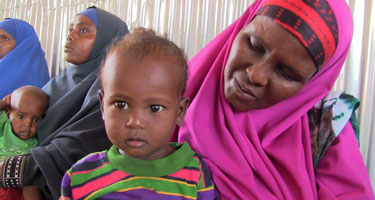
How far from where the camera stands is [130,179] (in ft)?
3.28

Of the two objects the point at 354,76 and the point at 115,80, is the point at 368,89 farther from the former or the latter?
the point at 115,80

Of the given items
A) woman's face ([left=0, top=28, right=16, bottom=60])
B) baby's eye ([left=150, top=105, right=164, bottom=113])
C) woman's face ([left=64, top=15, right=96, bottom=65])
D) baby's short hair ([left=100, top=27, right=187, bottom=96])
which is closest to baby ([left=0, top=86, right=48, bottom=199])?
woman's face ([left=64, top=15, right=96, bottom=65])

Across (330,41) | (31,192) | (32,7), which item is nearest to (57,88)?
(31,192)

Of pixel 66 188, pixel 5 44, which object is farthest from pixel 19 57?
pixel 66 188

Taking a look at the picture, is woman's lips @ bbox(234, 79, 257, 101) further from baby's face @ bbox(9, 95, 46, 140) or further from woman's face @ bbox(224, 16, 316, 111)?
baby's face @ bbox(9, 95, 46, 140)

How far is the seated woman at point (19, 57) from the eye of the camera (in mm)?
2822

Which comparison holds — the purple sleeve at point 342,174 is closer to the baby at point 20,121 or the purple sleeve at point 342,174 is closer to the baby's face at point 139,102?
the baby's face at point 139,102

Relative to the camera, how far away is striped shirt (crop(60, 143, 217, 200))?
99 cm

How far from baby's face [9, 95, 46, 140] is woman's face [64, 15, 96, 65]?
1.27ft

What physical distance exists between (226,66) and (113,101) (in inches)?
19.2

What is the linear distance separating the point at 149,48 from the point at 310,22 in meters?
0.59

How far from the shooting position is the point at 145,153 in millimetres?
989

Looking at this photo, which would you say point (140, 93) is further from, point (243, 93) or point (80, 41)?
point (80, 41)

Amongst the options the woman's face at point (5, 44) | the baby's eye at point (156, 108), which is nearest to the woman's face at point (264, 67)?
the baby's eye at point (156, 108)
